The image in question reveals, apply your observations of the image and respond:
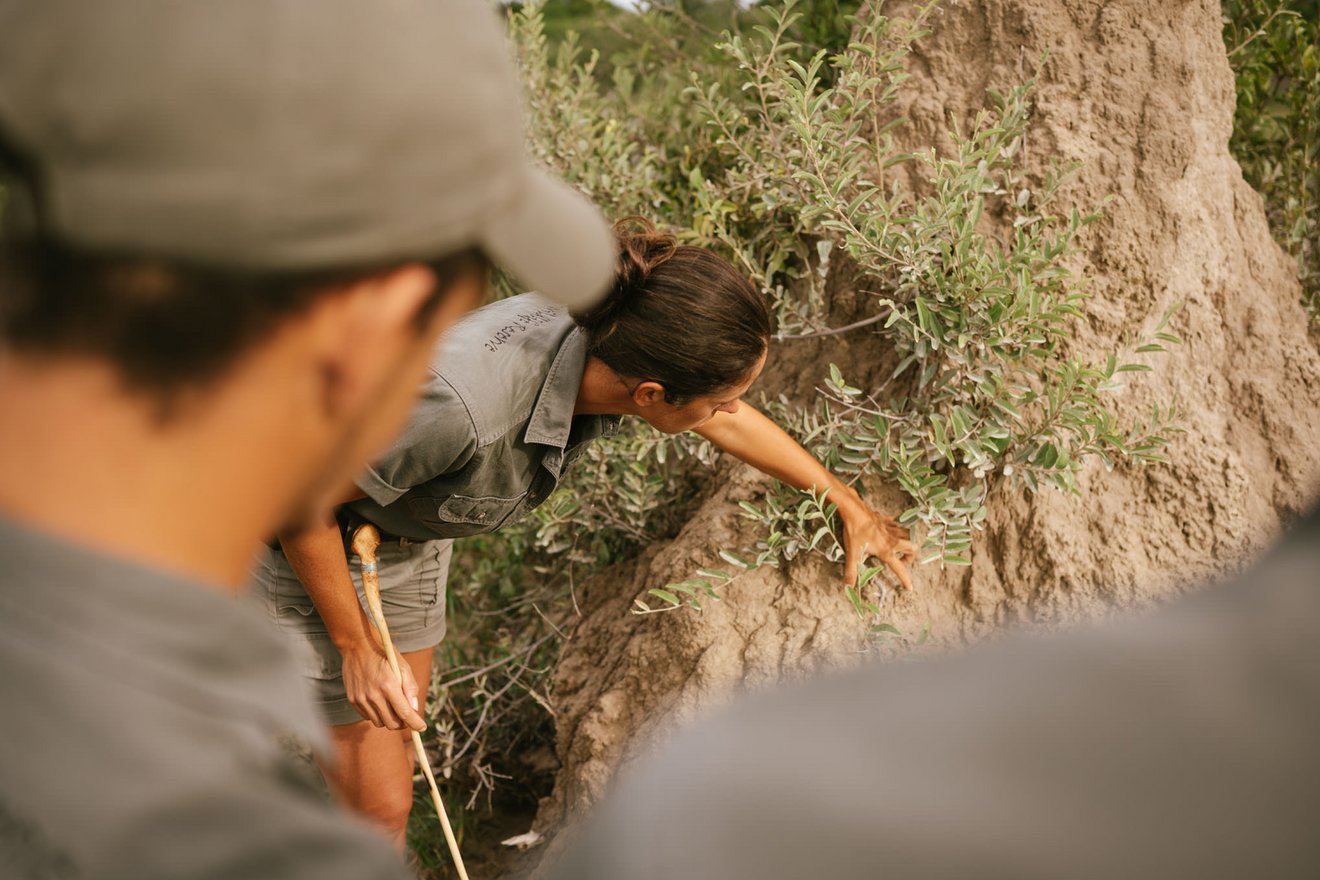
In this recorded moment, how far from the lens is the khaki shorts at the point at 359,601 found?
269 centimetres

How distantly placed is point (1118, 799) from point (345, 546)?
229 cm

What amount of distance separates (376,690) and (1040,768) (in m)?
2.15

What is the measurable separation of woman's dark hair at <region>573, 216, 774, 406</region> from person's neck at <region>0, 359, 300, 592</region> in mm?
1650

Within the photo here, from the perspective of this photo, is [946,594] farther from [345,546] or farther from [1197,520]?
[345,546]

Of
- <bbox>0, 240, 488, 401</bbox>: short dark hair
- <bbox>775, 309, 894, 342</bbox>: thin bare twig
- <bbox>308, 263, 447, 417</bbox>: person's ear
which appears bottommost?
<bbox>775, 309, 894, 342</bbox>: thin bare twig

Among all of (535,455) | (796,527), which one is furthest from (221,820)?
(796,527)

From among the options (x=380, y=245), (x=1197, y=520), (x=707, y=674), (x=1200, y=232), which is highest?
(x=380, y=245)

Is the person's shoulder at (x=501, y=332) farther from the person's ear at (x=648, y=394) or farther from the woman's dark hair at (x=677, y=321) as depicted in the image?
the person's ear at (x=648, y=394)

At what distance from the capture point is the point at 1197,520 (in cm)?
270

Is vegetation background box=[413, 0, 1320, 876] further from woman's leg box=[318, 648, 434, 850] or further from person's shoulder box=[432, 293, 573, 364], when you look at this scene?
person's shoulder box=[432, 293, 573, 364]

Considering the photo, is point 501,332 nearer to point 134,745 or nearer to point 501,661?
point 501,661

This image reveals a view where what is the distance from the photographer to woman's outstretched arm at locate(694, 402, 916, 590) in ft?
8.89

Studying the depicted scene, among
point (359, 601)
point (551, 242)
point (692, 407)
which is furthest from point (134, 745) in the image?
point (359, 601)

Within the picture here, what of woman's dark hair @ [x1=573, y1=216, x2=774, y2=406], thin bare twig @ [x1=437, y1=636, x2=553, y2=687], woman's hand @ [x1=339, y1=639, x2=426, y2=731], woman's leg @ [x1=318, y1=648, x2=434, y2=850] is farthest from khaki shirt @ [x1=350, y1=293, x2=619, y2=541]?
thin bare twig @ [x1=437, y1=636, x2=553, y2=687]
